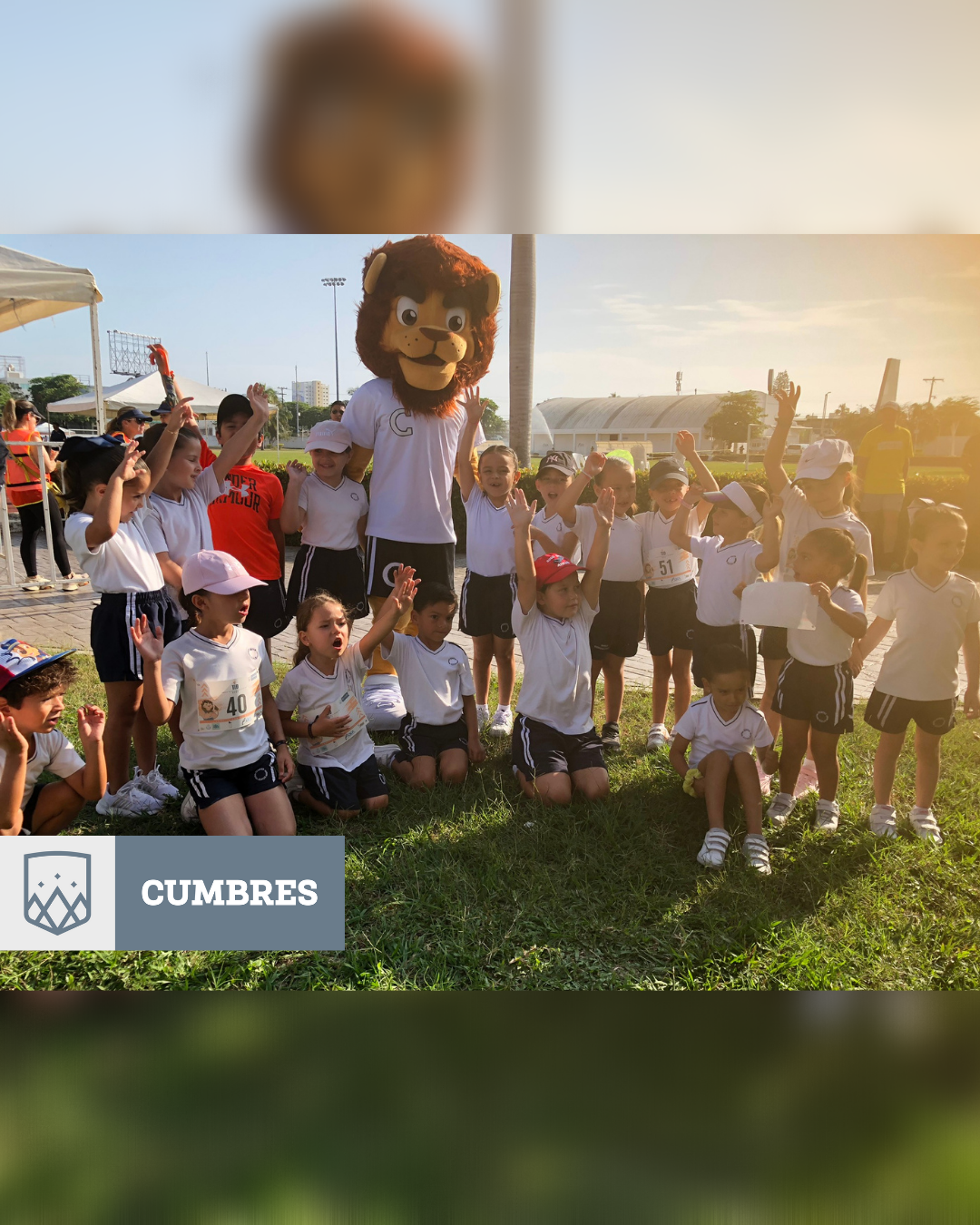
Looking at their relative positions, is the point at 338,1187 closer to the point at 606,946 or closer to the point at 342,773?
the point at 606,946

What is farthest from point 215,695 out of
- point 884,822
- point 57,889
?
point 884,822

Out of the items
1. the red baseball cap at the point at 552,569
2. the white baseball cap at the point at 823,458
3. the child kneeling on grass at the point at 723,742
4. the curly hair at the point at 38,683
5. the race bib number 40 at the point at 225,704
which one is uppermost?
the white baseball cap at the point at 823,458

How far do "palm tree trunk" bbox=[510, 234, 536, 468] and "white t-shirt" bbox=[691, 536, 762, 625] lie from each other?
0.95m

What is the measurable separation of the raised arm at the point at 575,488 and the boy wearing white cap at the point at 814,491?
0.52 m

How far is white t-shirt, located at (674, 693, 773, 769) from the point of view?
2777mm

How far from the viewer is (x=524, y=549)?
8.82 ft

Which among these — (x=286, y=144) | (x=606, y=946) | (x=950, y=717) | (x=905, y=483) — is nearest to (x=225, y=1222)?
(x=606, y=946)

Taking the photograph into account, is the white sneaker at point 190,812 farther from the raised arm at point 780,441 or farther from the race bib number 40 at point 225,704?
the raised arm at point 780,441

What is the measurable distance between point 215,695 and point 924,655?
6.91 feet

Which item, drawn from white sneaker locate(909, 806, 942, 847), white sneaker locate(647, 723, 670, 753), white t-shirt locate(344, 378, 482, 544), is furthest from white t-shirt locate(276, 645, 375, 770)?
white sneaker locate(909, 806, 942, 847)

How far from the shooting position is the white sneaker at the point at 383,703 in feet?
9.94

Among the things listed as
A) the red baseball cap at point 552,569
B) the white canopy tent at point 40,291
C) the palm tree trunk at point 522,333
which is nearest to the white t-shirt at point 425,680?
the red baseball cap at point 552,569

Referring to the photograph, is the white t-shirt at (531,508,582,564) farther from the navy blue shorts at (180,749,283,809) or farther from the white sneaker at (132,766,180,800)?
the white sneaker at (132,766,180,800)

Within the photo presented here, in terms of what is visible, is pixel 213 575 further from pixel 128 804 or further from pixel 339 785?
pixel 128 804
